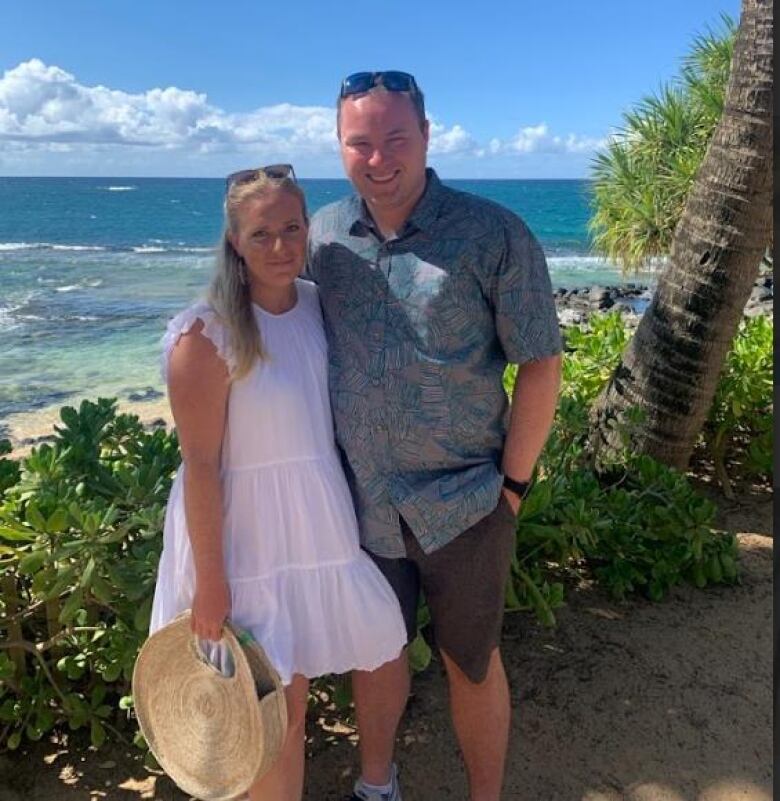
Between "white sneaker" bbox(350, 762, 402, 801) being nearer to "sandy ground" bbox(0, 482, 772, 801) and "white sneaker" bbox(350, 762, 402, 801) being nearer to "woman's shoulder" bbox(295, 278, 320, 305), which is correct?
"sandy ground" bbox(0, 482, 772, 801)

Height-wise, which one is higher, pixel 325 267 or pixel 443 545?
pixel 325 267

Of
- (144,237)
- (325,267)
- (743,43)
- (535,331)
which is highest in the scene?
(743,43)

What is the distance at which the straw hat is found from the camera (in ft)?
7.28

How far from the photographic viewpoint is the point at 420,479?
94.7 inches

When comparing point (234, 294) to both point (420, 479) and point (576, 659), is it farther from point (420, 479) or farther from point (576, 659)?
point (576, 659)

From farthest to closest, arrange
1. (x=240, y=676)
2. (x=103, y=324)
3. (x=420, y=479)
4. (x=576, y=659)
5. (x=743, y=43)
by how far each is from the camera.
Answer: (x=103, y=324) → (x=743, y=43) → (x=576, y=659) → (x=420, y=479) → (x=240, y=676)

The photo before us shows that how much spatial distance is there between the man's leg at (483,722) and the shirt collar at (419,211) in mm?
1280

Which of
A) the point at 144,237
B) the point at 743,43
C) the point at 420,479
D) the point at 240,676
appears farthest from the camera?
the point at 144,237

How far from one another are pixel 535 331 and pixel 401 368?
376 mm

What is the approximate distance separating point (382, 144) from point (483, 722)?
1.73 meters

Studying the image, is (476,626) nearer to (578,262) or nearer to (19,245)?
(578,262)

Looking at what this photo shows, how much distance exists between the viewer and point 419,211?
2.36 m

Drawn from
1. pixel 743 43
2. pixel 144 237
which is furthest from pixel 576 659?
pixel 144 237

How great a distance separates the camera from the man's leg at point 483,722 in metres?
2.59
